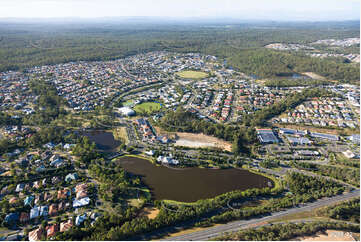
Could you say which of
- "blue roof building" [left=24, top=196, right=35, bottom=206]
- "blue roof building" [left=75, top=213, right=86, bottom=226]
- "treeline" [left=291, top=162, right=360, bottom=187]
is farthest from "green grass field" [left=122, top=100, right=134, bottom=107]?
"treeline" [left=291, top=162, right=360, bottom=187]

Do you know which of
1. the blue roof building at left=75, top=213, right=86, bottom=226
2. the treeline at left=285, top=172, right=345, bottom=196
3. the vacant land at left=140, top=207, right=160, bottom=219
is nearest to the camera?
the blue roof building at left=75, top=213, right=86, bottom=226

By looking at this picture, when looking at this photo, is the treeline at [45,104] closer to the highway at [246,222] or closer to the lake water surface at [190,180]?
the lake water surface at [190,180]

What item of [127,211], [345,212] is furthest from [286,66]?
[127,211]

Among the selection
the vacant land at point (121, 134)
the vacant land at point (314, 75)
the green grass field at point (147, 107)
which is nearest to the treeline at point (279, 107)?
the green grass field at point (147, 107)

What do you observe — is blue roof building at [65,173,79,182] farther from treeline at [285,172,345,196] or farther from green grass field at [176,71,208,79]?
green grass field at [176,71,208,79]

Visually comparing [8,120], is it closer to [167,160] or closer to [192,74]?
[167,160]

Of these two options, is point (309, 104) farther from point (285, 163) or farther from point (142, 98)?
point (142, 98)
